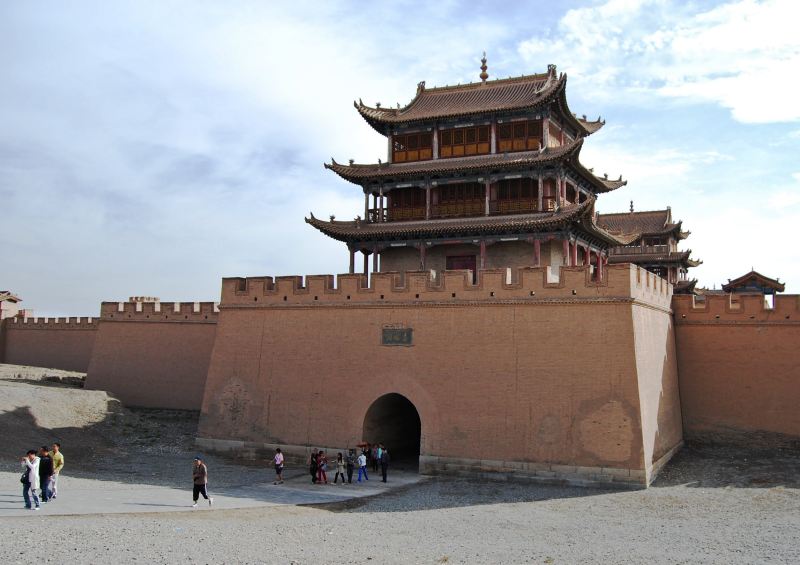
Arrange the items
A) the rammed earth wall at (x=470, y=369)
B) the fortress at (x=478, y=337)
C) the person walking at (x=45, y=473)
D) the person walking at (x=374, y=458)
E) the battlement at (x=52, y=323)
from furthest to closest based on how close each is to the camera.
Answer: the battlement at (x=52, y=323), the person walking at (x=374, y=458), the fortress at (x=478, y=337), the rammed earth wall at (x=470, y=369), the person walking at (x=45, y=473)

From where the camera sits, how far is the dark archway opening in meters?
18.6

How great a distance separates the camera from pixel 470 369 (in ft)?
56.8

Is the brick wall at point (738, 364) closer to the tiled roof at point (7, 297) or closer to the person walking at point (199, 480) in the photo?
the person walking at point (199, 480)

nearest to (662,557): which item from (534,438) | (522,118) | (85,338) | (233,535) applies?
(534,438)

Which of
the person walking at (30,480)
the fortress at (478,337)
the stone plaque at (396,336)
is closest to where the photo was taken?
the person walking at (30,480)

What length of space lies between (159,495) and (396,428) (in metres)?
7.39

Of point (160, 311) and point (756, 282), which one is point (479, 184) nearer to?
point (160, 311)

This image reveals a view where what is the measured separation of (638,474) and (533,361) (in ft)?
11.0

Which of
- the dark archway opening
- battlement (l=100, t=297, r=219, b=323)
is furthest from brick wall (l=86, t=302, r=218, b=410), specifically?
the dark archway opening

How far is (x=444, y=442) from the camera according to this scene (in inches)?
677

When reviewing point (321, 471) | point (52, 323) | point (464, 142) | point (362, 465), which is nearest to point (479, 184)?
point (464, 142)

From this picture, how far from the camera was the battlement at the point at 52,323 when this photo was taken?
98.9ft

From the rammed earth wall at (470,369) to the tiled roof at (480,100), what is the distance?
735cm

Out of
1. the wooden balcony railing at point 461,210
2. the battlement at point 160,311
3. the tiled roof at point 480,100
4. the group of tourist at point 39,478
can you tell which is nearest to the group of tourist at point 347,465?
the group of tourist at point 39,478
